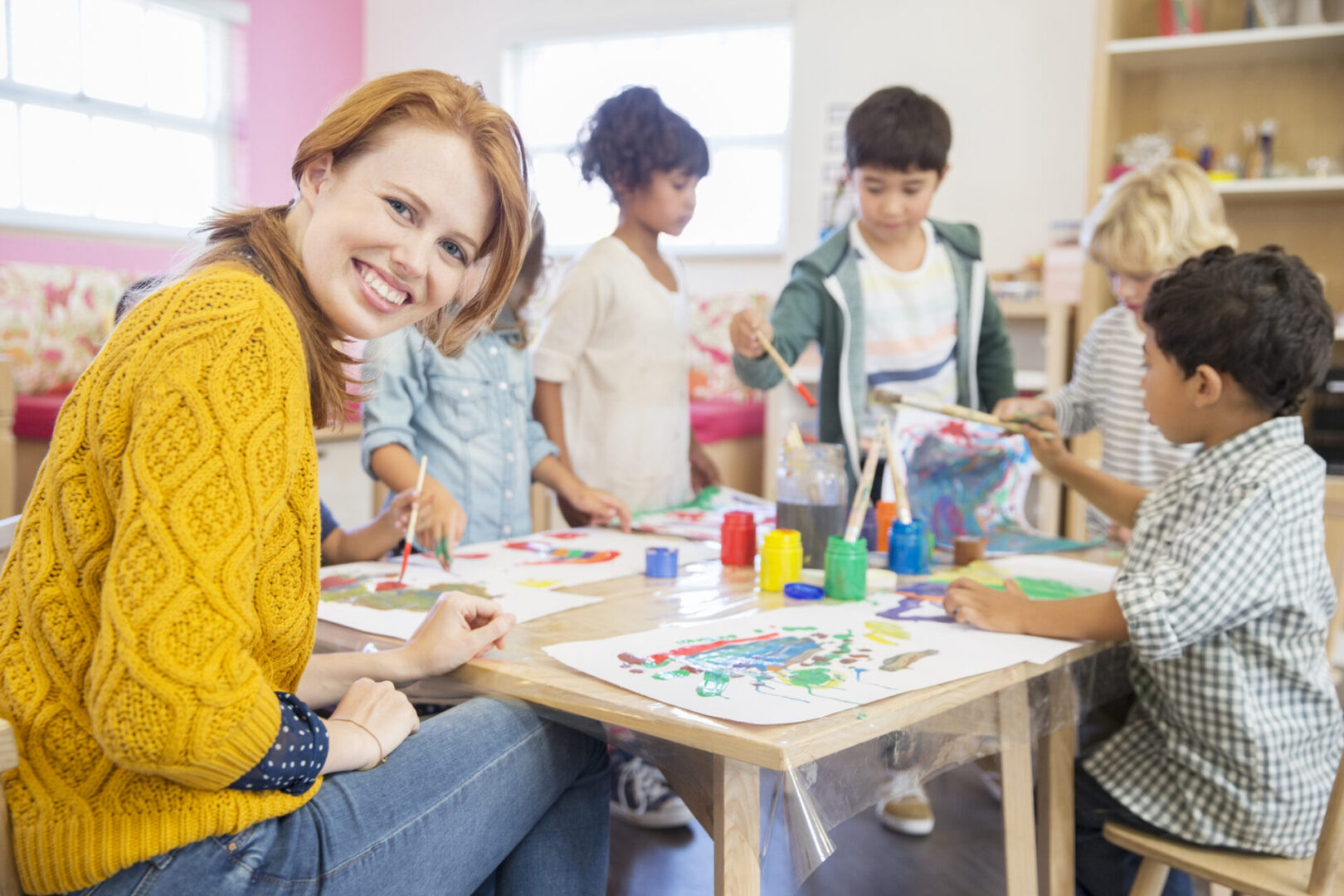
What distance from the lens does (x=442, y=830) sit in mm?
837

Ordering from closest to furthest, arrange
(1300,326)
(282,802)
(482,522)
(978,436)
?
(282,802) → (1300,326) → (978,436) → (482,522)

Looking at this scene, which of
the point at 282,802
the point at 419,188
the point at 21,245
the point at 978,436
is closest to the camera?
the point at 282,802

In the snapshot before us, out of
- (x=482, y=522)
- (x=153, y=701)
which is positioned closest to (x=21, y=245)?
(x=482, y=522)

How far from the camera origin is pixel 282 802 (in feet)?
2.43

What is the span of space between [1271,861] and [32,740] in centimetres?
115

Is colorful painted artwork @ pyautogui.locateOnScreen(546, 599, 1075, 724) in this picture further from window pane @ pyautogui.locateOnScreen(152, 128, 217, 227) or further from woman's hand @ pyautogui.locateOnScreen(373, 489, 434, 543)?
window pane @ pyautogui.locateOnScreen(152, 128, 217, 227)

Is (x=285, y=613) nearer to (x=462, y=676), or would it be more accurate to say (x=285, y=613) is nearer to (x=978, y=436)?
(x=462, y=676)

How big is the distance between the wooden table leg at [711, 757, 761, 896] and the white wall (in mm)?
3731

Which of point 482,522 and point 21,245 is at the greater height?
point 21,245

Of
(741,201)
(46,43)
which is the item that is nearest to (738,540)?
(741,201)

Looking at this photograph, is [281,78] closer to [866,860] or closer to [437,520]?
[437,520]

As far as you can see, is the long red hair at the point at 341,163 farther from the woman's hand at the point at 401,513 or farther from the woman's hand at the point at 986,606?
the woman's hand at the point at 986,606

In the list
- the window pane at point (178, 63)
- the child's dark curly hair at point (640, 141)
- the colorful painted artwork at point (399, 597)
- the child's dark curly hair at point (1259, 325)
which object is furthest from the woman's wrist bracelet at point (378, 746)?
the window pane at point (178, 63)

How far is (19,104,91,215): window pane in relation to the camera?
457 cm
